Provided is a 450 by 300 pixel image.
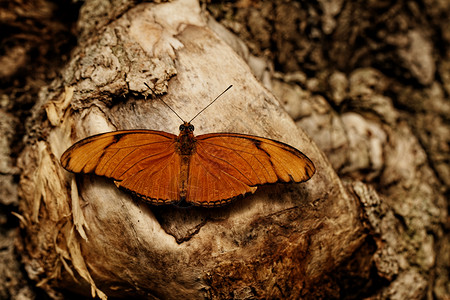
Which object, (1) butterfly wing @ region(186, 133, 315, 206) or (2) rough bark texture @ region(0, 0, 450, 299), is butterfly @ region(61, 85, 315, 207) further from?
(2) rough bark texture @ region(0, 0, 450, 299)

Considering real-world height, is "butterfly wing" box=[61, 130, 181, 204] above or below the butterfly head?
below

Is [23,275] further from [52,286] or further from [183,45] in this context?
[183,45]

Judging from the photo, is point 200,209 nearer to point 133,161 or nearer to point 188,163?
point 188,163

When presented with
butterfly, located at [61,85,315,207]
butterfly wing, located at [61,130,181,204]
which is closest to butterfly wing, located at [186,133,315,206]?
butterfly, located at [61,85,315,207]

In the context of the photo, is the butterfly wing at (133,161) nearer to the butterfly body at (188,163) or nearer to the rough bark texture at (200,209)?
the butterfly body at (188,163)

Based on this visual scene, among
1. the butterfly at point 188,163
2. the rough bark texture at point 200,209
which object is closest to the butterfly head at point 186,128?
the butterfly at point 188,163

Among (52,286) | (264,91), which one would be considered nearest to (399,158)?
(264,91)

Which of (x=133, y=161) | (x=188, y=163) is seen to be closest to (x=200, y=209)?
(x=188, y=163)
